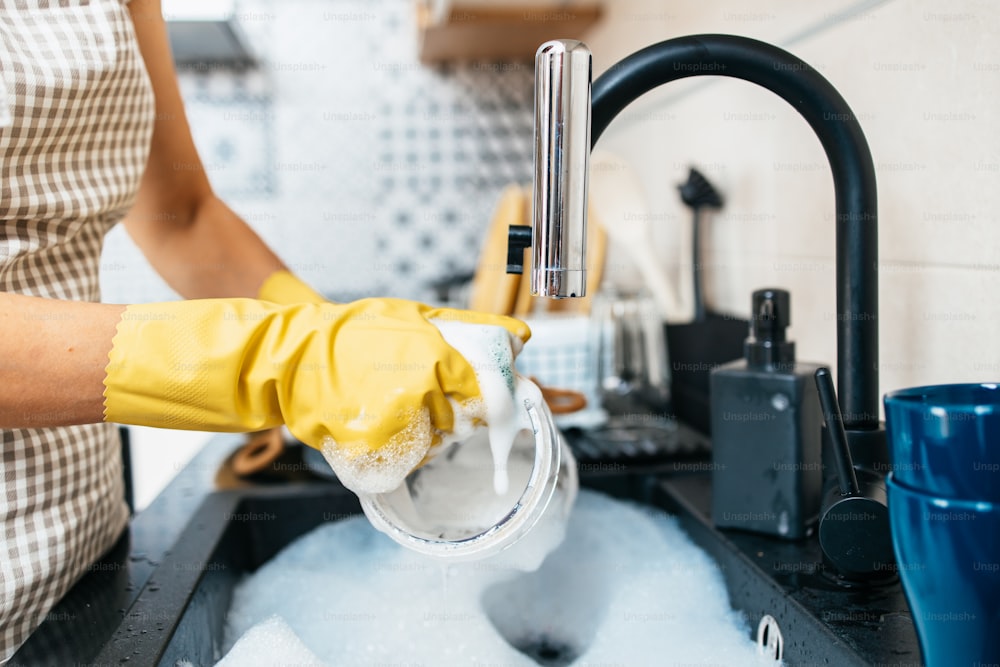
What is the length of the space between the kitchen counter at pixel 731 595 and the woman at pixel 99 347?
0.03 meters

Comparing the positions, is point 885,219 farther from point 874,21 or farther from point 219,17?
point 219,17

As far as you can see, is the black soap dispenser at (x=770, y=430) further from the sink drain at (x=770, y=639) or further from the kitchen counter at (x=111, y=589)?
the kitchen counter at (x=111, y=589)

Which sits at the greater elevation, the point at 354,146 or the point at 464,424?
the point at 354,146

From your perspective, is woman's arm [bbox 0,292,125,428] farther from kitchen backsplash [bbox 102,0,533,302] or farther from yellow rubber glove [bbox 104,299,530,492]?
kitchen backsplash [bbox 102,0,533,302]

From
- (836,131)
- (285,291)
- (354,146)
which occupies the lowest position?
(285,291)

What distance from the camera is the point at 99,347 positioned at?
1.66ft

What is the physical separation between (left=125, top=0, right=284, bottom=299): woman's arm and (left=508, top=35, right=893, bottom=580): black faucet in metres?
0.46

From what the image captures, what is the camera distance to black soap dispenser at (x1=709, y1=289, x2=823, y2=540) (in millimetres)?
657

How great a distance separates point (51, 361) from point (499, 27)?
1398mm

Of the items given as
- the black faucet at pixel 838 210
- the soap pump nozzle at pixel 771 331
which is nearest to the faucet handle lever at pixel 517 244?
the black faucet at pixel 838 210

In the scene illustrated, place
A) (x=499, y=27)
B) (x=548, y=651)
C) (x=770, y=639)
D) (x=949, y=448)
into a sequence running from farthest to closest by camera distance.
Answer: (x=499, y=27)
(x=548, y=651)
(x=770, y=639)
(x=949, y=448)

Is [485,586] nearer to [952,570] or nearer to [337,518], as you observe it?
[337,518]

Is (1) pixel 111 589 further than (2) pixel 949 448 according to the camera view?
Yes

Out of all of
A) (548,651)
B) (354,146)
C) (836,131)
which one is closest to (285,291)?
(548,651)
